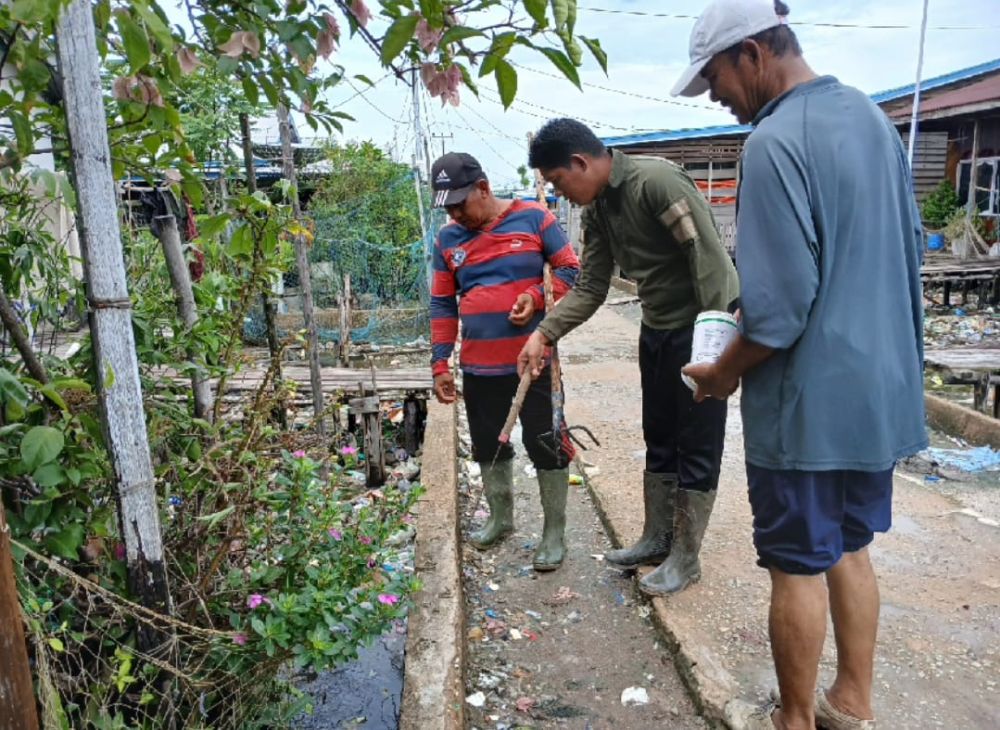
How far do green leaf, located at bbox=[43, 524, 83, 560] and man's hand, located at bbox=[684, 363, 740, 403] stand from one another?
161 cm

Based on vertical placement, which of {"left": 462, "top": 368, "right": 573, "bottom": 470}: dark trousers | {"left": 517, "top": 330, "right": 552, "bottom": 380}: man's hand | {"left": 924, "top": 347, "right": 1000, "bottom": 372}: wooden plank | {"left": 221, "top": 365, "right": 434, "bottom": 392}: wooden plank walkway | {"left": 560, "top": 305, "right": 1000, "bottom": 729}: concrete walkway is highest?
{"left": 517, "top": 330, "right": 552, "bottom": 380}: man's hand

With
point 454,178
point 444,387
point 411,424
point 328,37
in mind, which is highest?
point 328,37

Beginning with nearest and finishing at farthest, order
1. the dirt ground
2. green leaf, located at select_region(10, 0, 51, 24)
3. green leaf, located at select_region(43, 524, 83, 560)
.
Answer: green leaf, located at select_region(10, 0, 51, 24) < green leaf, located at select_region(43, 524, 83, 560) < the dirt ground

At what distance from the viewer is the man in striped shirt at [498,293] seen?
3.57m

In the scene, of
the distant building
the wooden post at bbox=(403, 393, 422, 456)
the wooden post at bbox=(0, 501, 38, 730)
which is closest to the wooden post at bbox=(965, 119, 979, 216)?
the distant building

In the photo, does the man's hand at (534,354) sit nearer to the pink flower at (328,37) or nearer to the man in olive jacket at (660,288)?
the man in olive jacket at (660,288)

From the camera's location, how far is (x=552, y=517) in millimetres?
3857

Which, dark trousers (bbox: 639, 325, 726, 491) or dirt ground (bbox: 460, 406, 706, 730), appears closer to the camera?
dirt ground (bbox: 460, 406, 706, 730)

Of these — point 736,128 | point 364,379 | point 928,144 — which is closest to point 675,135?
point 736,128

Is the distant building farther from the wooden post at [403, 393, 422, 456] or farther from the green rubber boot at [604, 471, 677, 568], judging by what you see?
the green rubber boot at [604, 471, 677, 568]

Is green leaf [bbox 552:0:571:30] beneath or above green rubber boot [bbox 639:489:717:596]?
above

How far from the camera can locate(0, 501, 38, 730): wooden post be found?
4.41ft

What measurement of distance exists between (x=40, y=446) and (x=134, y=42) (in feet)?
2.60

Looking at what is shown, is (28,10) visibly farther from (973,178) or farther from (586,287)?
(973,178)
